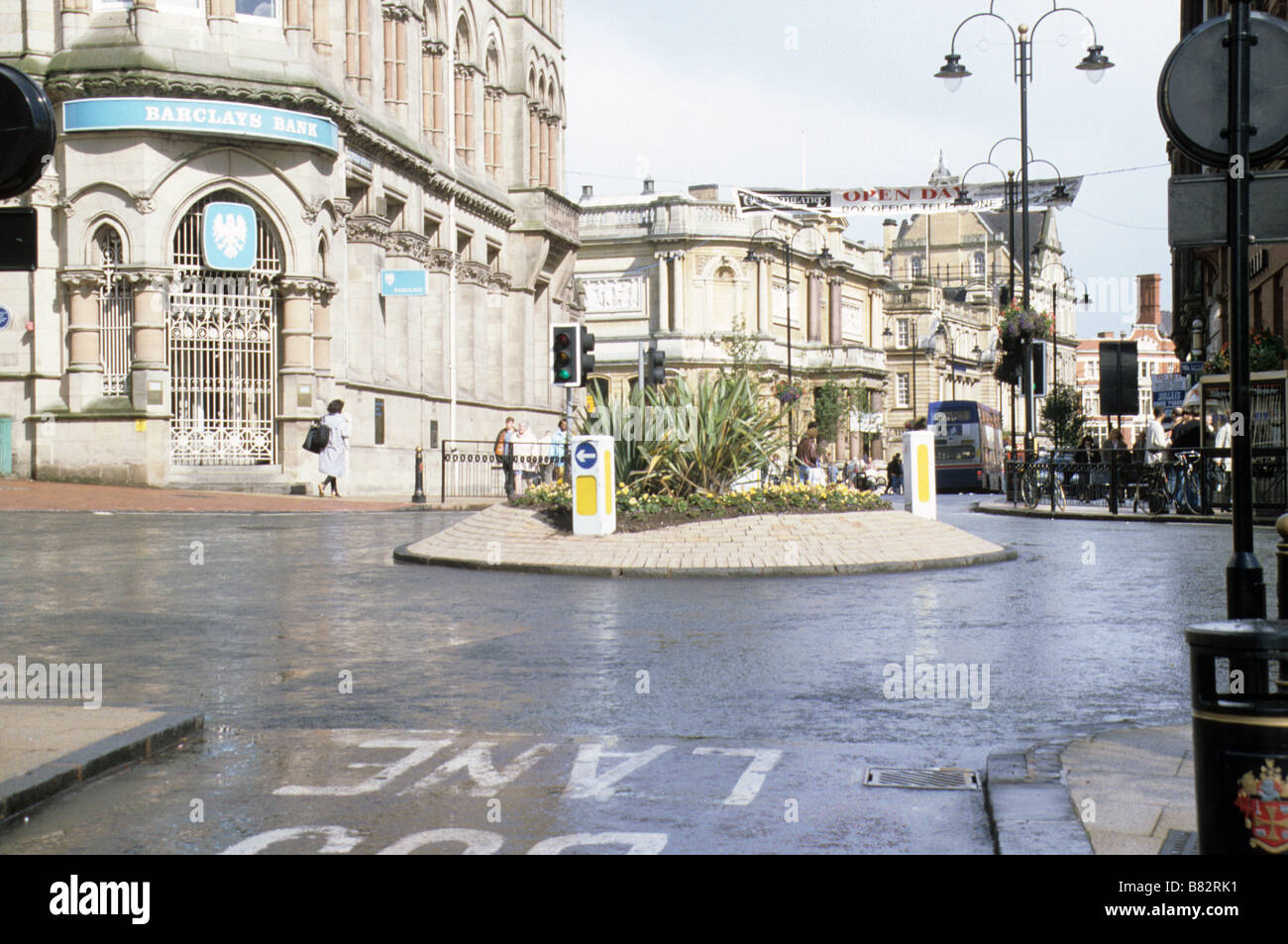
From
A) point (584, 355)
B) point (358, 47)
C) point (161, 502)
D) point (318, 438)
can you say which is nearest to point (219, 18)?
point (358, 47)

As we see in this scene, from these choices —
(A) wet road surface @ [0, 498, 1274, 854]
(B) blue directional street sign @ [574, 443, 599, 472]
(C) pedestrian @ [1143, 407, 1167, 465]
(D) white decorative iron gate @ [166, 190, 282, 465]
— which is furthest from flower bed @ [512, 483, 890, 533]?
(D) white decorative iron gate @ [166, 190, 282, 465]

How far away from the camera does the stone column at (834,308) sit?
93.8 meters

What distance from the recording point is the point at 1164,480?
85.7 ft

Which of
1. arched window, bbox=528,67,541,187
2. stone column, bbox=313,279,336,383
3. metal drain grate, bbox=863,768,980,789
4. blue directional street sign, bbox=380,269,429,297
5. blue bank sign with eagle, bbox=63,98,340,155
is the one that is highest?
arched window, bbox=528,67,541,187

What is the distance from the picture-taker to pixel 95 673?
8.82 metres

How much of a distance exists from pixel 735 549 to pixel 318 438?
49.9 ft

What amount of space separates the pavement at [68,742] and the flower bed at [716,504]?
417 inches

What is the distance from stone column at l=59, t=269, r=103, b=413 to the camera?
30141 mm

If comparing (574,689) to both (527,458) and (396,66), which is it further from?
(396,66)

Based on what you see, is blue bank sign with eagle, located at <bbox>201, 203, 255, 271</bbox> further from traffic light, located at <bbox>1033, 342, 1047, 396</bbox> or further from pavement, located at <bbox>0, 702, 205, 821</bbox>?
pavement, located at <bbox>0, 702, 205, 821</bbox>

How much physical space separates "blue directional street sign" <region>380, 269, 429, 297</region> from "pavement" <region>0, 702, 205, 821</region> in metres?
26.8
